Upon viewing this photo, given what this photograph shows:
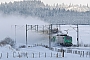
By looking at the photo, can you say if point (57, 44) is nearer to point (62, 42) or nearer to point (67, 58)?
point (62, 42)

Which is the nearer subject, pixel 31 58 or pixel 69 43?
pixel 31 58

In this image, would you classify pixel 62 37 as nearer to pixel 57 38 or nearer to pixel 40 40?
pixel 57 38

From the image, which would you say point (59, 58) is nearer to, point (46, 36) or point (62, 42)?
point (62, 42)

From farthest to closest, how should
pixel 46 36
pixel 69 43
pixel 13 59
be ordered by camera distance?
pixel 46 36 < pixel 69 43 < pixel 13 59

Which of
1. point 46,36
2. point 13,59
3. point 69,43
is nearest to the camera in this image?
point 13,59

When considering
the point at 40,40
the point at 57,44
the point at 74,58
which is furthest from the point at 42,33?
the point at 74,58

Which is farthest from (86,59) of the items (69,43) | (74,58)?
(69,43)

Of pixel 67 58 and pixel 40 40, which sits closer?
pixel 67 58

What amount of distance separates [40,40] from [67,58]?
2219 inches

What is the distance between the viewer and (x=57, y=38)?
7825 cm

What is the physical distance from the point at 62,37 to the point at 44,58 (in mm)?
33856

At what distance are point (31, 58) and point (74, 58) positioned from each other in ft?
17.1

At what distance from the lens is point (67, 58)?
1697 inches

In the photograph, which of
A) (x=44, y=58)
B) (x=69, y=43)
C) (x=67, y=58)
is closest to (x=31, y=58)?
(x=44, y=58)
